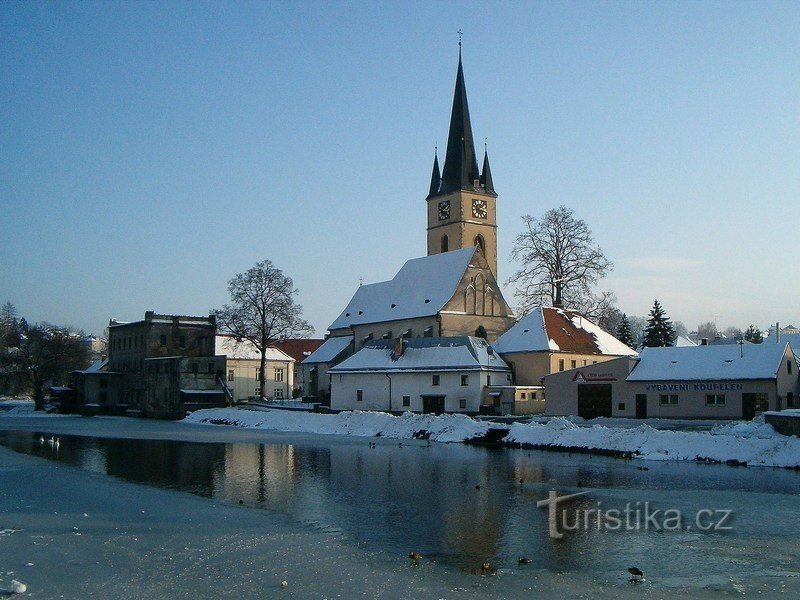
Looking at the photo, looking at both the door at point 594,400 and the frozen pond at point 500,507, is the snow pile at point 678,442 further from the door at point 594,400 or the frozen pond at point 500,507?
the door at point 594,400

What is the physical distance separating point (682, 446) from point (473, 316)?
3659cm

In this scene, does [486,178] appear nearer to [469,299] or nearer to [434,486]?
[469,299]

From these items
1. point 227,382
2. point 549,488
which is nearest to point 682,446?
point 549,488

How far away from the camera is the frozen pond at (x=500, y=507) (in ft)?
48.3

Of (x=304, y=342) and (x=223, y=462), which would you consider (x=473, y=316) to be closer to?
(x=223, y=462)

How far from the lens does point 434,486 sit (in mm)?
26312

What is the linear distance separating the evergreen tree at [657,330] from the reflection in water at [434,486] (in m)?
39.9

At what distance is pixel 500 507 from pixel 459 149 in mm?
71421

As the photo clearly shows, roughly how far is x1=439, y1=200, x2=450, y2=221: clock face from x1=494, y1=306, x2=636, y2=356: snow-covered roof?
1091 inches

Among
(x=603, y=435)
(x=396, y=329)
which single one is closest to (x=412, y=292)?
(x=396, y=329)

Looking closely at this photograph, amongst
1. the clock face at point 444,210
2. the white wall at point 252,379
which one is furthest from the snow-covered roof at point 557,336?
the white wall at point 252,379

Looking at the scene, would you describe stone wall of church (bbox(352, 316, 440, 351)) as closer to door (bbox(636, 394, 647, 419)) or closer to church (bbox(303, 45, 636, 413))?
church (bbox(303, 45, 636, 413))

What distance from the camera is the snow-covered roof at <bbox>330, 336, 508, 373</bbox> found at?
5900 centimetres

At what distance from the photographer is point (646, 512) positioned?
21125 mm
